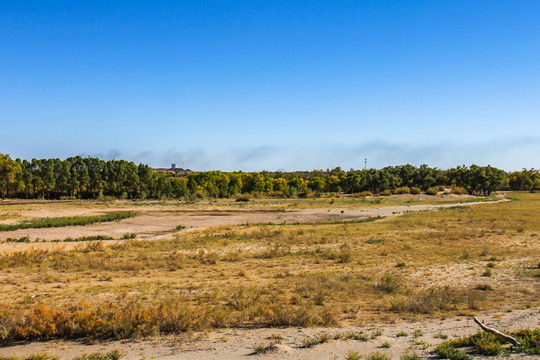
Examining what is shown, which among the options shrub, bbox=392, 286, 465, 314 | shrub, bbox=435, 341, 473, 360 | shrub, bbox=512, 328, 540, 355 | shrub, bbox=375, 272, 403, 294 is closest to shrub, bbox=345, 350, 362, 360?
shrub, bbox=435, 341, 473, 360

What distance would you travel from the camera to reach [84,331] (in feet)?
30.5

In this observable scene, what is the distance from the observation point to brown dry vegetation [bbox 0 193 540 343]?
981cm

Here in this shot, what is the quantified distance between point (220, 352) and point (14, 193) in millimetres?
118326

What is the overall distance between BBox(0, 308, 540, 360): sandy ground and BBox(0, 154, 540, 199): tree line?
3653 inches

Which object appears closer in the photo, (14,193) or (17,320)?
(17,320)

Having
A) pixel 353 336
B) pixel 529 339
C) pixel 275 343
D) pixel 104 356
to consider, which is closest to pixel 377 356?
pixel 353 336

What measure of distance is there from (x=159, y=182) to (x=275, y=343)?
11090 cm

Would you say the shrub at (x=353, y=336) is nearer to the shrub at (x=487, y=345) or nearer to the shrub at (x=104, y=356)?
the shrub at (x=487, y=345)

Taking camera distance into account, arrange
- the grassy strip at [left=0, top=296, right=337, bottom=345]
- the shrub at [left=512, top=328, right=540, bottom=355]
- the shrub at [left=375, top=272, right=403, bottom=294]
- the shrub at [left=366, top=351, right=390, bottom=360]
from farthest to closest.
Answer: the shrub at [left=375, top=272, right=403, bottom=294] → the grassy strip at [left=0, top=296, right=337, bottom=345] → the shrub at [left=512, top=328, right=540, bottom=355] → the shrub at [left=366, top=351, right=390, bottom=360]

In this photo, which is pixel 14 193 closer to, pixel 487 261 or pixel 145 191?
pixel 145 191

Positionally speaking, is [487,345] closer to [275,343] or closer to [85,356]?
[275,343]

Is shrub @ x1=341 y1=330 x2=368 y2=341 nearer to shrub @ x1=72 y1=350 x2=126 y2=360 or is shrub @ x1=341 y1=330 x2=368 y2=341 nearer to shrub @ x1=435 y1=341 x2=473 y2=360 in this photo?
shrub @ x1=435 y1=341 x2=473 y2=360

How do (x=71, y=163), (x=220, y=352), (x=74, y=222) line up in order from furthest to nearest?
(x=71, y=163) < (x=74, y=222) < (x=220, y=352)

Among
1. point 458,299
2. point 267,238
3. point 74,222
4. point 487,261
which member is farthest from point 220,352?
point 74,222
